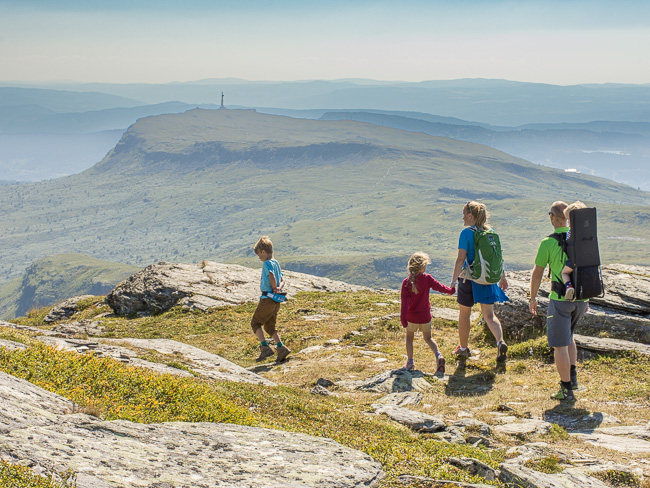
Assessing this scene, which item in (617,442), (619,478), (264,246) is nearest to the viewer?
(619,478)

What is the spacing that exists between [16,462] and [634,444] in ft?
31.9

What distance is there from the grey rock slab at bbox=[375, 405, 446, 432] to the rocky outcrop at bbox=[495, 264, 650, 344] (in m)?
7.68

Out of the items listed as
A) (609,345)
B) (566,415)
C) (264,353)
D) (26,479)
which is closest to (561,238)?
(566,415)

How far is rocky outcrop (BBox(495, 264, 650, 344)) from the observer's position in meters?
16.1

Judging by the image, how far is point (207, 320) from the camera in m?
25.1

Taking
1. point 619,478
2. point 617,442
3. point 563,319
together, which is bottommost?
point 617,442

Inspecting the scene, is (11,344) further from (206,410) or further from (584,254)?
(584,254)

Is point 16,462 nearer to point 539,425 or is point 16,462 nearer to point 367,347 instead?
point 539,425

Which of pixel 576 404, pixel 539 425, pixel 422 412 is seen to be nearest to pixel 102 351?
pixel 422 412

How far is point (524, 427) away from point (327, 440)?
16.1 ft

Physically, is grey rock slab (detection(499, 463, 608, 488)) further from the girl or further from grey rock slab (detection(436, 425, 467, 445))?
the girl

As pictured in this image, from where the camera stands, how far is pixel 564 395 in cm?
1252

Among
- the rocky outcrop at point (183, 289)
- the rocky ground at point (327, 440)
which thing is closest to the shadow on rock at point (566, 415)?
the rocky ground at point (327, 440)

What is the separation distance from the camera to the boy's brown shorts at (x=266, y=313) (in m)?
18.2
